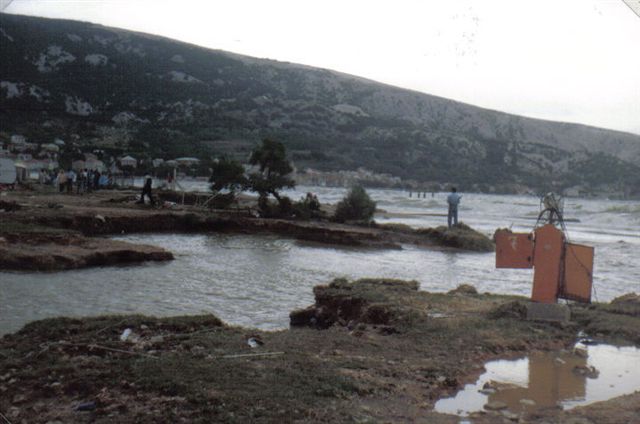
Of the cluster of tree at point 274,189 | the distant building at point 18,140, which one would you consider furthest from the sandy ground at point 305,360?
the distant building at point 18,140

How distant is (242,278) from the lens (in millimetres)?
13609

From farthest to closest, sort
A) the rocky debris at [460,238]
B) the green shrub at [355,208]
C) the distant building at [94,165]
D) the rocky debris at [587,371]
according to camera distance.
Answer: the distant building at [94,165] → the green shrub at [355,208] → the rocky debris at [460,238] → the rocky debris at [587,371]

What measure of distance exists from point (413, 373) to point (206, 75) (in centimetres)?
11556

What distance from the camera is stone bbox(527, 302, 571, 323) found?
27.2 feet

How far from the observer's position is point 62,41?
108688 millimetres

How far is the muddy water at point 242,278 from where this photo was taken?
9891mm

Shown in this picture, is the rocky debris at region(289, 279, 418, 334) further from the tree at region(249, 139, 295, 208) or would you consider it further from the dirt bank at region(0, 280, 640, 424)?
the tree at region(249, 139, 295, 208)

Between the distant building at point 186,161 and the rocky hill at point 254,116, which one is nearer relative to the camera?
the distant building at point 186,161

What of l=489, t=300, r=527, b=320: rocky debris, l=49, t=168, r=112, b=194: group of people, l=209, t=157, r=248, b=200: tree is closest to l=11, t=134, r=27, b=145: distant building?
l=49, t=168, r=112, b=194: group of people

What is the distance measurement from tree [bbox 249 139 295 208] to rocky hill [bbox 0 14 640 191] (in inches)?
1711

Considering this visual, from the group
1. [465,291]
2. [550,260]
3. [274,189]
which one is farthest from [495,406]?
[274,189]

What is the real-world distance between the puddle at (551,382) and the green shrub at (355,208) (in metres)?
21.1

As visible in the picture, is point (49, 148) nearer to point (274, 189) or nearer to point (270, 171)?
point (270, 171)

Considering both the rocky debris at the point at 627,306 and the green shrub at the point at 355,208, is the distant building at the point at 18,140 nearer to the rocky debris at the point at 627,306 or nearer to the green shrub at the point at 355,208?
the green shrub at the point at 355,208
